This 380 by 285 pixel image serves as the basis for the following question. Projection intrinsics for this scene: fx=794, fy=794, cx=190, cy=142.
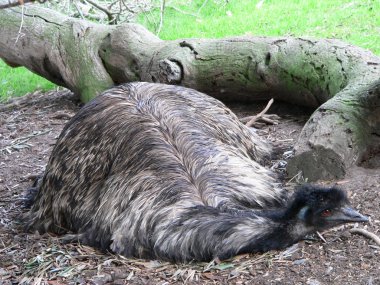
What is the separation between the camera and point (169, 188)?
4820 millimetres

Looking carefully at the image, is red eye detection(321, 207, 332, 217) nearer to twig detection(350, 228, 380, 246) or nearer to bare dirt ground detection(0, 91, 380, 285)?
bare dirt ground detection(0, 91, 380, 285)

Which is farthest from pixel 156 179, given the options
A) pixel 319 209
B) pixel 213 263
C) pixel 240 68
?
pixel 240 68

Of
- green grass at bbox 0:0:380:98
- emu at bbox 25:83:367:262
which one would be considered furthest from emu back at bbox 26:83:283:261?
green grass at bbox 0:0:380:98

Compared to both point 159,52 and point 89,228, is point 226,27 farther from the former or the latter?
point 89,228

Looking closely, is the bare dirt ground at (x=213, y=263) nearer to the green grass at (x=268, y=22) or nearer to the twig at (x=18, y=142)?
the twig at (x=18, y=142)

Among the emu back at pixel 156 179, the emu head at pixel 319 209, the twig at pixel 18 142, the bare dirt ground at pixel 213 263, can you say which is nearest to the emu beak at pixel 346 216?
the emu head at pixel 319 209

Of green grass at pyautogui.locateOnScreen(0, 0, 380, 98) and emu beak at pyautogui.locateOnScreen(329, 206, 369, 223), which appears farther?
green grass at pyautogui.locateOnScreen(0, 0, 380, 98)

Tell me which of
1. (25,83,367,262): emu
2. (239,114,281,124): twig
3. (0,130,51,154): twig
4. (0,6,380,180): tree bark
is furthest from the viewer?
(0,130,51,154): twig

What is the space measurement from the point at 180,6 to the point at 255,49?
593 cm

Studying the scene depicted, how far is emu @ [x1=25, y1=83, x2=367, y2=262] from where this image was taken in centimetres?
434

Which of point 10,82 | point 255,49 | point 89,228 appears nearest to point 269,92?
point 255,49

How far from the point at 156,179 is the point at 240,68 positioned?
2.94 meters

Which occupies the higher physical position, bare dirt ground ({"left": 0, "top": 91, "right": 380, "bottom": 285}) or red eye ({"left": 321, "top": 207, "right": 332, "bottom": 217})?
red eye ({"left": 321, "top": 207, "right": 332, "bottom": 217})

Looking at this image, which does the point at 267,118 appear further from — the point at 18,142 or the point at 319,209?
the point at 319,209
